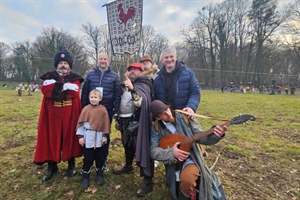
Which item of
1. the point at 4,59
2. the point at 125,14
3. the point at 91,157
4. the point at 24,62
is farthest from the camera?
the point at 4,59

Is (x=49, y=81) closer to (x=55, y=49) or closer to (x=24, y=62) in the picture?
(x=55, y=49)

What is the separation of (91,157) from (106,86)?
3.71 feet

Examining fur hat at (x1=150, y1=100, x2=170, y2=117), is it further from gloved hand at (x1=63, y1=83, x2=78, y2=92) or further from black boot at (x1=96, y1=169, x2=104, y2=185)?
black boot at (x1=96, y1=169, x2=104, y2=185)

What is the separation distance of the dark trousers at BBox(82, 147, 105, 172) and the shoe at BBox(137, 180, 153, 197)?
2.48ft

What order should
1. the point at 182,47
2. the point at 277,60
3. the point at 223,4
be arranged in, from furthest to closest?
the point at 182,47
the point at 223,4
the point at 277,60

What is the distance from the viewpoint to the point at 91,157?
10.5 ft

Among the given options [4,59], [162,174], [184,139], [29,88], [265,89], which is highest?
[4,59]

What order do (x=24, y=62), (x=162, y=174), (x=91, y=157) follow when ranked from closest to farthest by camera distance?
(x=91, y=157), (x=162, y=174), (x=24, y=62)

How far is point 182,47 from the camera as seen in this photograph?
48.5m

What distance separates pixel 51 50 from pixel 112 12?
4405 centimetres

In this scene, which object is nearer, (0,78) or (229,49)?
(229,49)

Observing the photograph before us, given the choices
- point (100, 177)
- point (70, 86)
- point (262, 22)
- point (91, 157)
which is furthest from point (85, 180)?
point (262, 22)

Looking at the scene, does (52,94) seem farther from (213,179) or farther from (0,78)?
(0,78)

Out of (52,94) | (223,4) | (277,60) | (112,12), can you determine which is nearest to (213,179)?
(52,94)
